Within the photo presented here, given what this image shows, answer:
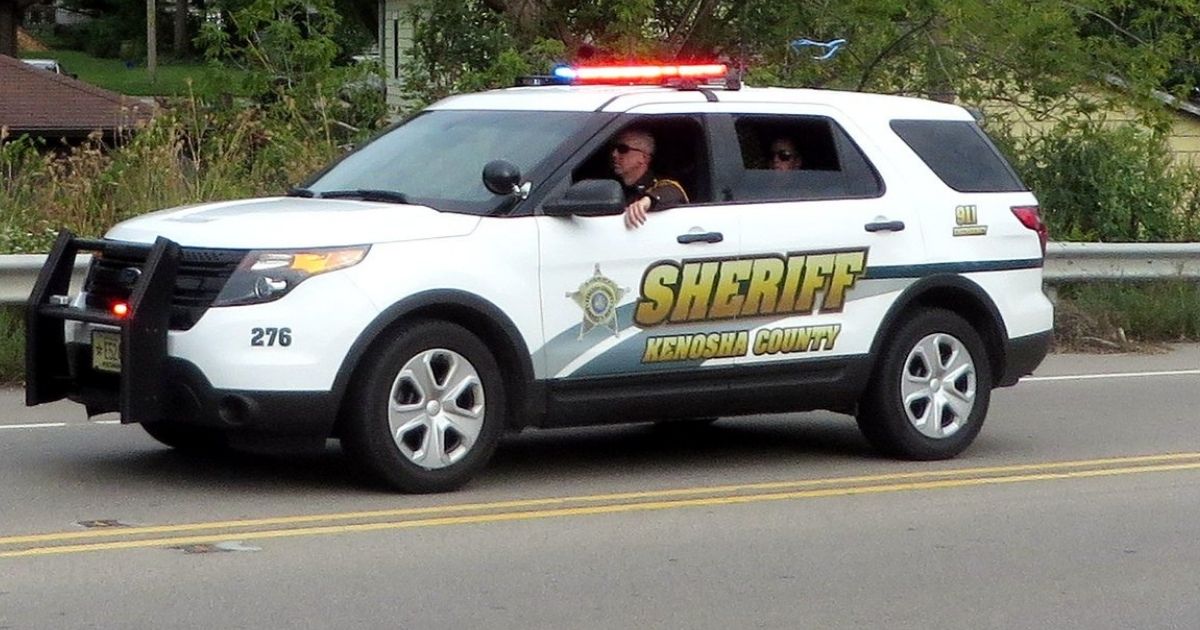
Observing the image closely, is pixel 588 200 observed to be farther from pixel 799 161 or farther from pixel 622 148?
pixel 799 161

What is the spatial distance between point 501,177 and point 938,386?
2704 millimetres

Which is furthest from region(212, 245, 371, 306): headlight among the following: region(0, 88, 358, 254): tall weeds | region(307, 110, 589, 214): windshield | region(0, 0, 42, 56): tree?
region(0, 0, 42, 56): tree

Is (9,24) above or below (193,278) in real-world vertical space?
above

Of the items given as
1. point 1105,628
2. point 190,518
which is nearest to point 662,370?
point 190,518

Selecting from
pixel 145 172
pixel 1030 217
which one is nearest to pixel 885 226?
pixel 1030 217

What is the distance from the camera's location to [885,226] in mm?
9836

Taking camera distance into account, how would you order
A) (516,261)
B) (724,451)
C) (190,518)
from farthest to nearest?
(724,451) → (516,261) → (190,518)

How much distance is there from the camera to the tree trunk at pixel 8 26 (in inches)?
2189

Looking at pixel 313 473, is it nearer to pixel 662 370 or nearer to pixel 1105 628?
pixel 662 370

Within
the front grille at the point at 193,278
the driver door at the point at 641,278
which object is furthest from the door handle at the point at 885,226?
the front grille at the point at 193,278

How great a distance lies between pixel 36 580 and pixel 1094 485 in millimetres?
4963

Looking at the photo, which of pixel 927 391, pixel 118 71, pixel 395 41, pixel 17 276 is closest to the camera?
pixel 927 391

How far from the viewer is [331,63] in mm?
18156

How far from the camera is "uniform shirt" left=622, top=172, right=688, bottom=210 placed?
923 centimetres
